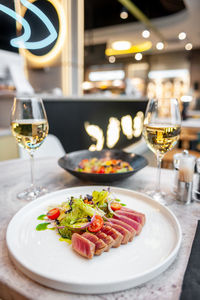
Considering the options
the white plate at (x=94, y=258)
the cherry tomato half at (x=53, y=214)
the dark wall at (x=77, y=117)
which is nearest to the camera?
the white plate at (x=94, y=258)

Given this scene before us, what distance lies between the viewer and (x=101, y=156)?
1.29 meters

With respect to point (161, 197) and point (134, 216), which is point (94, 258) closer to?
point (134, 216)

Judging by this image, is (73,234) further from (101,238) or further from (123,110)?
(123,110)

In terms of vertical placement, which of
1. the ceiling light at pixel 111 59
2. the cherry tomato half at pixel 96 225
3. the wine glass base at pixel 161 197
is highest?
the ceiling light at pixel 111 59

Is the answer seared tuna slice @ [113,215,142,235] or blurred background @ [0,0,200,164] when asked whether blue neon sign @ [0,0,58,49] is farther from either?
seared tuna slice @ [113,215,142,235]

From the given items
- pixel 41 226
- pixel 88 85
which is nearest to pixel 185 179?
pixel 41 226

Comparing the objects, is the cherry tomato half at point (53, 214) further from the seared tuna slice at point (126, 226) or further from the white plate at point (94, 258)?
the seared tuna slice at point (126, 226)

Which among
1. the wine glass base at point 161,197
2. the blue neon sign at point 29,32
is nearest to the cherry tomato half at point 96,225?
the wine glass base at point 161,197

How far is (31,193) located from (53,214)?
0.87 feet

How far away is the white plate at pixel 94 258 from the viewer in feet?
1.39

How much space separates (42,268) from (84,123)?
3530 mm

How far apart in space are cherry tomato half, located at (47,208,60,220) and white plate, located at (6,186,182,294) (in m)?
0.04

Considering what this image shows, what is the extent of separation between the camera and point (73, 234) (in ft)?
1.79

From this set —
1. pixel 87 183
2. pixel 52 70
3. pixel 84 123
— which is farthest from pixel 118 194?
pixel 52 70
